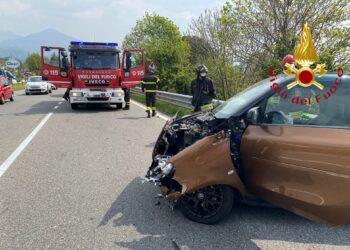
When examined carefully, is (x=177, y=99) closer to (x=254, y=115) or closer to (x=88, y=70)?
(x=88, y=70)

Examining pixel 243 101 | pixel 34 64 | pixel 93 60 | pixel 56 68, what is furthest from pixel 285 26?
pixel 34 64

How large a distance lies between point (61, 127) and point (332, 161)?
836 centimetres

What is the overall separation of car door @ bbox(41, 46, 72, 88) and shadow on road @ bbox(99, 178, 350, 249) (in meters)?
11.1

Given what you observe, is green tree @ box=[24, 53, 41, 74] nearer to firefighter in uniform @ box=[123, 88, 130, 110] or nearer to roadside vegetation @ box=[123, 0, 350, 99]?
roadside vegetation @ box=[123, 0, 350, 99]

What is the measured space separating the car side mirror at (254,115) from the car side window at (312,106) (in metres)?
0.07

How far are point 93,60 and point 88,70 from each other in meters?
0.51

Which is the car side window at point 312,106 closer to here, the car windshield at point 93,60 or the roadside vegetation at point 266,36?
the roadside vegetation at point 266,36

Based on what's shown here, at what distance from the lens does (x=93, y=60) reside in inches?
553

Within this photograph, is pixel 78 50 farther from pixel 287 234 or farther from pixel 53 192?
pixel 287 234

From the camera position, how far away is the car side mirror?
3.50 m

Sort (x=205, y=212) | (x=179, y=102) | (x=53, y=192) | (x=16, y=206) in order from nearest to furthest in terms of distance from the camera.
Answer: (x=205, y=212) → (x=16, y=206) → (x=53, y=192) → (x=179, y=102)

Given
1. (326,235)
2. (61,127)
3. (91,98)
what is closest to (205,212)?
(326,235)

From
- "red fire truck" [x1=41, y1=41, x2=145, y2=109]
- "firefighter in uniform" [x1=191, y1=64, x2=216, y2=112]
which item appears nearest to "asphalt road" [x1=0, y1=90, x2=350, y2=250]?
"firefighter in uniform" [x1=191, y1=64, x2=216, y2=112]

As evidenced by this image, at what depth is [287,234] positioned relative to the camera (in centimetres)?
345
